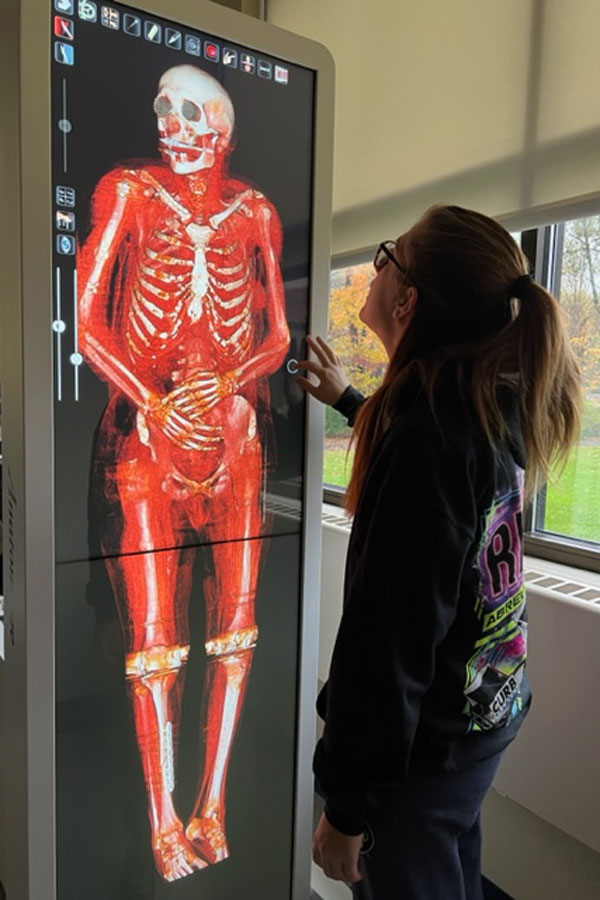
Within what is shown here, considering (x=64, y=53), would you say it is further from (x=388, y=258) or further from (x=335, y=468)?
(x=335, y=468)

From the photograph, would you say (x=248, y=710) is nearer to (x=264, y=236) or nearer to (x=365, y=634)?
(x=365, y=634)

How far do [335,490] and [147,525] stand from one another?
1.54m

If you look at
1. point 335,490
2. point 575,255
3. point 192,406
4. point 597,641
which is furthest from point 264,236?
point 335,490

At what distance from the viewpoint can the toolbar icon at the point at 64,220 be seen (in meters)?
1.09

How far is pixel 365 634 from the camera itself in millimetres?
951

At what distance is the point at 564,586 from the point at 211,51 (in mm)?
1311

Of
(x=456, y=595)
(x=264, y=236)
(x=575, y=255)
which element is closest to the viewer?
(x=456, y=595)

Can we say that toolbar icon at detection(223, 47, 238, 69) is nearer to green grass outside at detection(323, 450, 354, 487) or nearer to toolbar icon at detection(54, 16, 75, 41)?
toolbar icon at detection(54, 16, 75, 41)

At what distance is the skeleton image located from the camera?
1.17 m

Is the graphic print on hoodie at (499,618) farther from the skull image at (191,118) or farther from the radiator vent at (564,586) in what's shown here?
the skull image at (191,118)

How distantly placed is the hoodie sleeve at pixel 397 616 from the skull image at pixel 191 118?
0.63 meters

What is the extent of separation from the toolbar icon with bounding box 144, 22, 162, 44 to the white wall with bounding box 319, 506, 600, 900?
1.32 m

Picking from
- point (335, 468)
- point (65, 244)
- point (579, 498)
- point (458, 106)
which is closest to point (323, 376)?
point (65, 244)

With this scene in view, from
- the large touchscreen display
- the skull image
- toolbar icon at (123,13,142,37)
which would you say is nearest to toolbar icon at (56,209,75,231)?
the large touchscreen display
